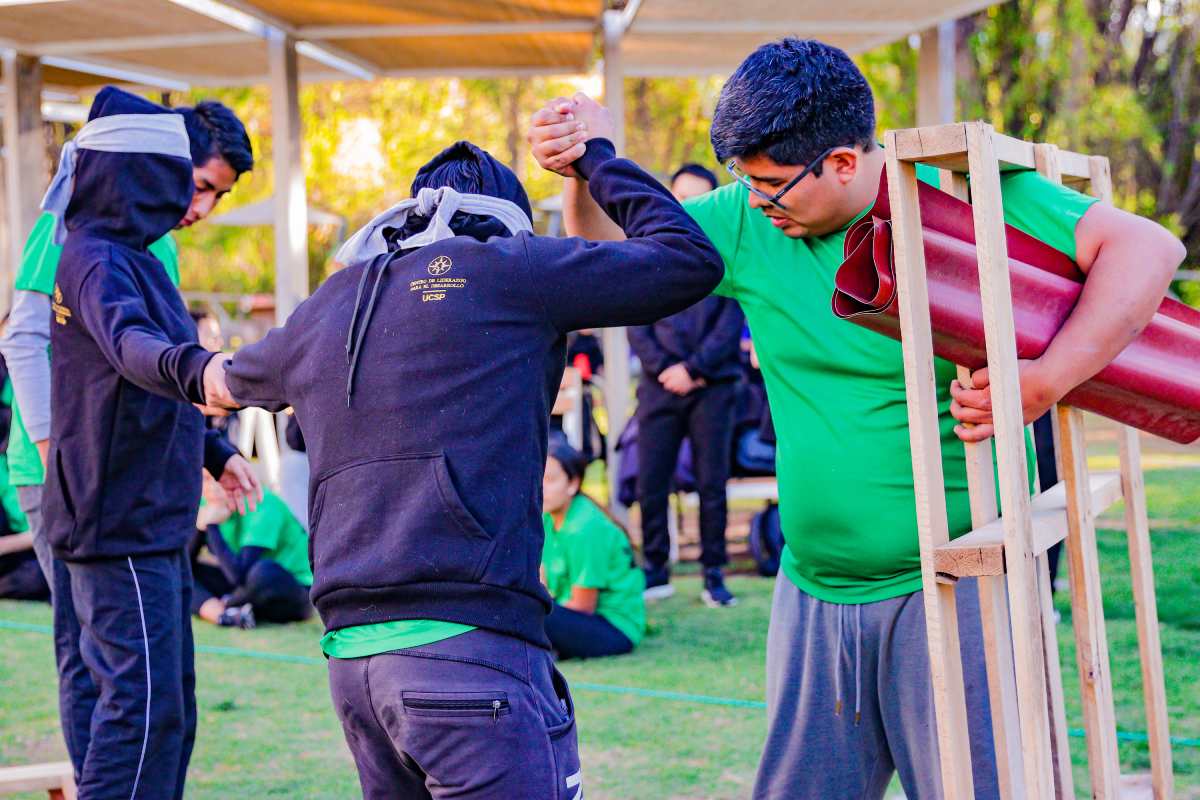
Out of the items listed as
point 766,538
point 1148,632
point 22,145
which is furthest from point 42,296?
point 766,538

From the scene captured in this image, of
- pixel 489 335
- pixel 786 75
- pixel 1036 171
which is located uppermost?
pixel 786 75

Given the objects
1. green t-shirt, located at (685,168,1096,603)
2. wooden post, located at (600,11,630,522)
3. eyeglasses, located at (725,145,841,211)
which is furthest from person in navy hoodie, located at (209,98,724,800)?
wooden post, located at (600,11,630,522)

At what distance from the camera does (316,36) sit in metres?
8.05

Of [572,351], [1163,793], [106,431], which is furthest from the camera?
[572,351]

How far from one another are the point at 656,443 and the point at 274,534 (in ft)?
6.96

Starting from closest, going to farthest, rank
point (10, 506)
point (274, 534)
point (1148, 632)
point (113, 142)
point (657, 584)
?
point (1148, 632), point (113, 142), point (274, 534), point (657, 584), point (10, 506)

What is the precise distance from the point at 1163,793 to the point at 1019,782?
2.99 ft

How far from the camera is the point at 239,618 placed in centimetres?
699

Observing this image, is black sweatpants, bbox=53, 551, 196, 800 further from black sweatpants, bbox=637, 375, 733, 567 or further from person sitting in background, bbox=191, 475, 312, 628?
black sweatpants, bbox=637, 375, 733, 567

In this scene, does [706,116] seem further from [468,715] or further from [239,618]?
[468,715]

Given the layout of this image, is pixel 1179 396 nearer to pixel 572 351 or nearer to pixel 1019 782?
pixel 1019 782

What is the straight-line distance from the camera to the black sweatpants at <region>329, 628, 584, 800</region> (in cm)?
208

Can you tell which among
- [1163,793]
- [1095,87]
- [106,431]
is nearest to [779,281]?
[1163,793]

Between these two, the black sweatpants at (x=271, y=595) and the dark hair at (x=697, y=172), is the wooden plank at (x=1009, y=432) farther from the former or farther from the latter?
the black sweatpants at (x=271, y=595)
